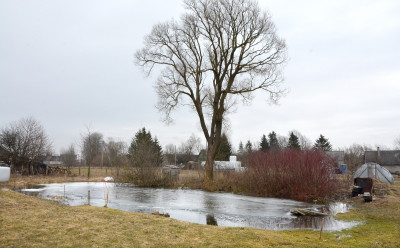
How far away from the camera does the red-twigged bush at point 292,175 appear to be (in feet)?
64.0

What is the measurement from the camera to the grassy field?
23.9 ft

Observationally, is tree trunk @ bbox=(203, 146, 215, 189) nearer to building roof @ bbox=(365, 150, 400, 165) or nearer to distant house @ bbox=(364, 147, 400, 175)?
distant house @ bbox=(364, 147, 400, 175)

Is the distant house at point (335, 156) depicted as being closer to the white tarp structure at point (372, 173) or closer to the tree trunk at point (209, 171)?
the white tarp structure at point (372, 173)

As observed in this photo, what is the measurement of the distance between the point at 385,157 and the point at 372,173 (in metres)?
29.4

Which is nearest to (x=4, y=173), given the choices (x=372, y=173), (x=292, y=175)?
(x=292, y=175)

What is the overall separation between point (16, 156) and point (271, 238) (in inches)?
1395

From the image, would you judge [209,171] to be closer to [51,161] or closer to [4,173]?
[4,173]

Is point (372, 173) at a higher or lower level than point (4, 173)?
lower

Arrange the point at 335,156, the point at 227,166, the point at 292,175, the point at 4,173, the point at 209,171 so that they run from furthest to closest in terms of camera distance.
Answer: the point at 227,166
the point at 335,156
the point at 209,171
the point at 4,173
the point at 292,175

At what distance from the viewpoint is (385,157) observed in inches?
1982

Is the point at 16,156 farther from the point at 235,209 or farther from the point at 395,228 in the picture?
the point at 395,228

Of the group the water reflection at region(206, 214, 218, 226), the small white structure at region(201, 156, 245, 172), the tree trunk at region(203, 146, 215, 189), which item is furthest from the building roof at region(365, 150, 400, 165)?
the water reflection at region(206, 214, 218, 226)

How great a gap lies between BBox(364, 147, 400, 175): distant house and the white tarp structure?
80.0ft

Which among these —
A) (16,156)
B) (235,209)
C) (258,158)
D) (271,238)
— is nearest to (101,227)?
(271,238)
